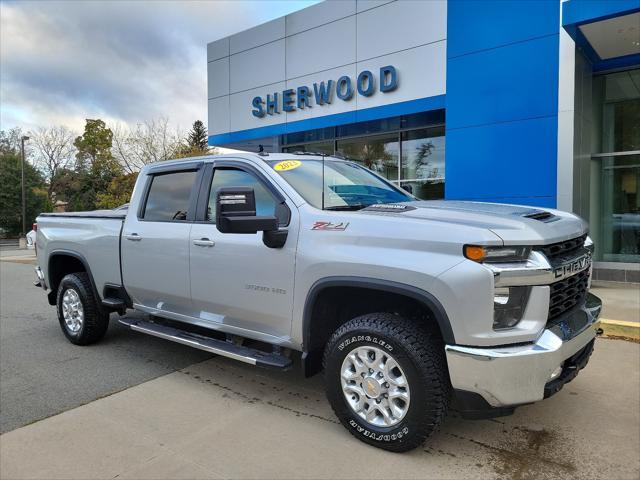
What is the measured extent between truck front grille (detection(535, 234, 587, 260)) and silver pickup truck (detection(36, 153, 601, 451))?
0.01m

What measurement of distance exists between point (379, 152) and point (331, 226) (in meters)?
12.1

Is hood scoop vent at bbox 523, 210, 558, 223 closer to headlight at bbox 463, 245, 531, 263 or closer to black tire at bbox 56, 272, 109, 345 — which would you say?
headlight at bbox 463, 245, 531, 263

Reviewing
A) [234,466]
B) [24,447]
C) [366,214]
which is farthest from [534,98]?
[24,447]

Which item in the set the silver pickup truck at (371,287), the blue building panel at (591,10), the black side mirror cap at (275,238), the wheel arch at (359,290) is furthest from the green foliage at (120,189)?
the wheel arch at (359,290)

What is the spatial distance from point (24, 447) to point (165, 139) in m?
35.9

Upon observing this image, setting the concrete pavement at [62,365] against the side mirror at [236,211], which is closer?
the side mirror at [236,211]

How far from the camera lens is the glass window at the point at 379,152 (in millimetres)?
14633

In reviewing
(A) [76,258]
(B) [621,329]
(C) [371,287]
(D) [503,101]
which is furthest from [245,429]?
(D) [503,101]

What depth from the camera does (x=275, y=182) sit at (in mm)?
3746

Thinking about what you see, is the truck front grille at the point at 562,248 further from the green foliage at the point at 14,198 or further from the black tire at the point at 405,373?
the green foliage at the point at 14,198

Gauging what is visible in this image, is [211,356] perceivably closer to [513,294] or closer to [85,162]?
[513,294]

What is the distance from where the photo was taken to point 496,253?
267cm

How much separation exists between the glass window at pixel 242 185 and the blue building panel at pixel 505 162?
696 centimetres

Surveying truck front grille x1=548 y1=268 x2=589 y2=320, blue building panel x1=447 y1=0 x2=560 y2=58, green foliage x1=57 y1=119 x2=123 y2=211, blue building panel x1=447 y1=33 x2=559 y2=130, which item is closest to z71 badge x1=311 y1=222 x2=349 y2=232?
truck front grille x1=548 y1=268 x2=589 y2=320
